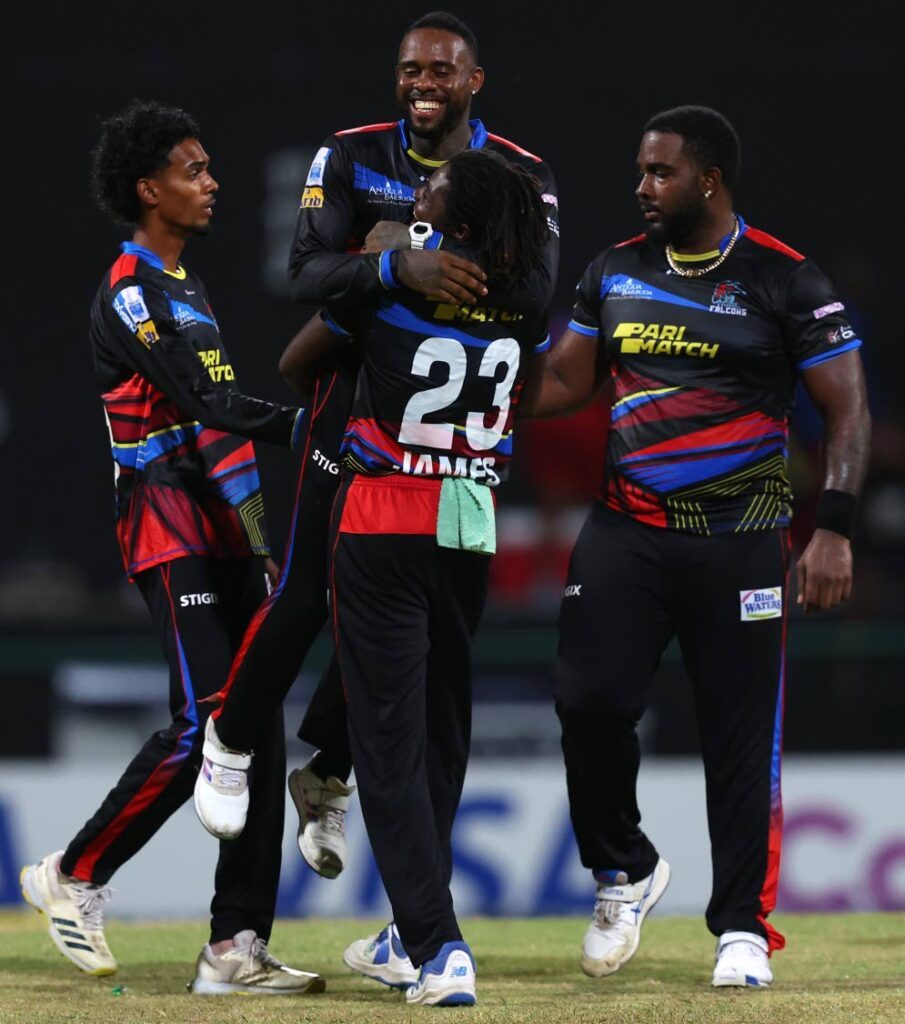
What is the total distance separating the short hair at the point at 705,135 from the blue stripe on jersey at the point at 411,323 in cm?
104

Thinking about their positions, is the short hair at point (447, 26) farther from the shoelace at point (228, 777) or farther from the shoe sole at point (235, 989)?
the shoe sole at point (235, 989)

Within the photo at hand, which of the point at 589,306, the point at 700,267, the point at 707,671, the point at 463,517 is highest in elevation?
the point at 700,267

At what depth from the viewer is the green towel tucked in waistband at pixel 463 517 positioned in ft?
16.5

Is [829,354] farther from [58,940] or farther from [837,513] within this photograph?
[58,940]

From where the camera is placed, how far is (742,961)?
538 centimetres

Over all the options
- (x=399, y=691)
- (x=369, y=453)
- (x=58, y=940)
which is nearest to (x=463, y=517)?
(x=369, y=453)

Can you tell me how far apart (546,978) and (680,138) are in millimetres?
2399

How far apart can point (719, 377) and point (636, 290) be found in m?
0.35

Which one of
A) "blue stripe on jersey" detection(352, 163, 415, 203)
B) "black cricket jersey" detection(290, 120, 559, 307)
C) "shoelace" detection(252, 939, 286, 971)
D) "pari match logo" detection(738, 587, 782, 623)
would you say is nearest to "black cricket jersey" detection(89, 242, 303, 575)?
"black cricket jersey" detection(290, 120, 559, 307)

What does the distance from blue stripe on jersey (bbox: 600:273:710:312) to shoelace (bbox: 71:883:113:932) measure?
2227 millimetres

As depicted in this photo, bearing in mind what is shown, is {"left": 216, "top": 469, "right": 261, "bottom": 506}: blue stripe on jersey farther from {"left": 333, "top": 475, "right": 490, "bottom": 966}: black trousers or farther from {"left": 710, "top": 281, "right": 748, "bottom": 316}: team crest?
{"left": 710, "top": 281, "right": 748, "bottom": 316}: team crest

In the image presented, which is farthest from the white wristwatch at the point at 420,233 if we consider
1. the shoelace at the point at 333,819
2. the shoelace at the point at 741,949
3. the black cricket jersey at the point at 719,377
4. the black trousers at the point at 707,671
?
the shoelace at the point at 741,949

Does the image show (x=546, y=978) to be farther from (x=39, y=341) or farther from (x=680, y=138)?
(x=39, y=341)

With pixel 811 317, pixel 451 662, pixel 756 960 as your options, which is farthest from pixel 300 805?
pixel 811 317
